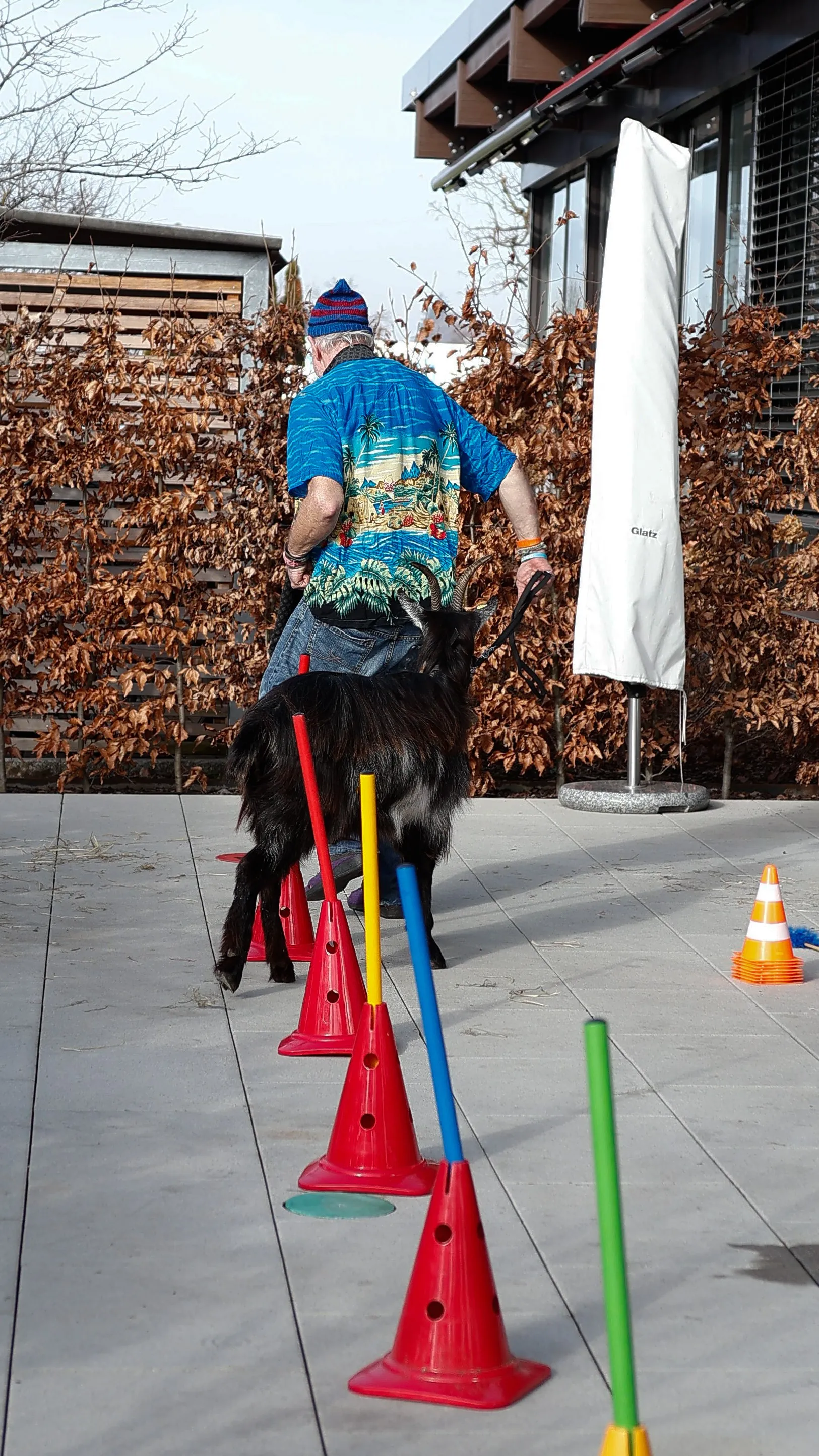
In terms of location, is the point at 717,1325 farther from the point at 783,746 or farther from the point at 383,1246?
the point at 783,746

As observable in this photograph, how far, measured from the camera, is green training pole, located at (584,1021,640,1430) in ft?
6.23

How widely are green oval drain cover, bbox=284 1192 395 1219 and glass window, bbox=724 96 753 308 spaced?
28.5 ft

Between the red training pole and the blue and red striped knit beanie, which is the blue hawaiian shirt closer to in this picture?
the blue and red striped knit beanie

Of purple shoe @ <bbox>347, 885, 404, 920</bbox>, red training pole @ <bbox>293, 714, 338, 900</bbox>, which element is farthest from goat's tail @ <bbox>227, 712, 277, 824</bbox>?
purple shoe @ <bbox>347, 885, 404, 920</bbox>

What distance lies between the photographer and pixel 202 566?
328 inches

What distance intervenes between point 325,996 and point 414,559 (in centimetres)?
158

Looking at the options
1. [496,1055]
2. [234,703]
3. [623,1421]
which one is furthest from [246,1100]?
[234,703]

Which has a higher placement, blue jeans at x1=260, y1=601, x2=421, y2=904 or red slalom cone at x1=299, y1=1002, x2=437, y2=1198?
blue jeans at x1=260, y1=601, x2=421, y2=904

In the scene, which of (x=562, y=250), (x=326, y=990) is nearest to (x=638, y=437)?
(x=326, y=990)

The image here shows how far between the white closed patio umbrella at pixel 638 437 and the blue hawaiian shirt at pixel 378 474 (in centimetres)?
218

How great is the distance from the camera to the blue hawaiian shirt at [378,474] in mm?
5066

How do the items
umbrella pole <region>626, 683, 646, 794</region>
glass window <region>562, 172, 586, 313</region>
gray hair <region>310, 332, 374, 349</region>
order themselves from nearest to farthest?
gray hair <region>310, 332, 374, 349</region> < umbrella pole <region>626, 683, 646, 794</region> < glass window <region>562, 172, 586, 313</region>

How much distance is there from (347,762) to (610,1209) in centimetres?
286

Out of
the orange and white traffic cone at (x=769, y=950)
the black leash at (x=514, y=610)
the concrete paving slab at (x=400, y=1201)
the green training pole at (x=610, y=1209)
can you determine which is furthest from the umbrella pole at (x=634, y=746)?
the green training pole at (x=610, y=1209)
